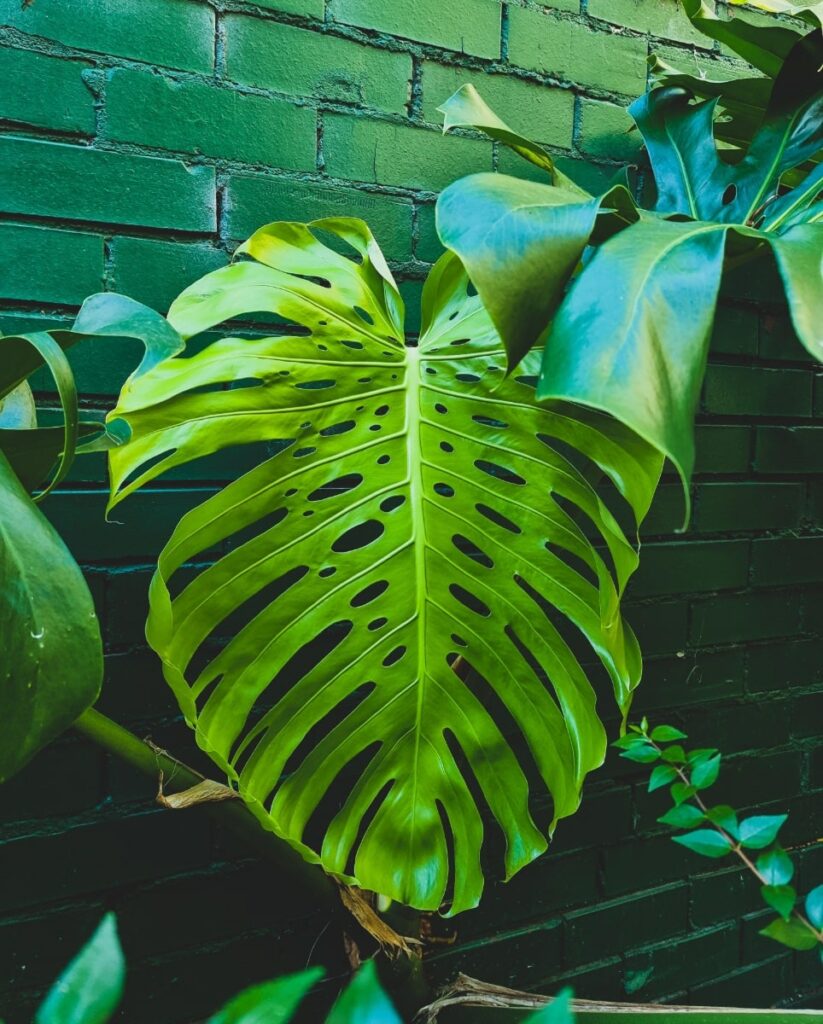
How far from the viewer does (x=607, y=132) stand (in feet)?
4.35

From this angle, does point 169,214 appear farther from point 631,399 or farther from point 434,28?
point 631,399

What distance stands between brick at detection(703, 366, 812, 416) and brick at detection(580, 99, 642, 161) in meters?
0.37

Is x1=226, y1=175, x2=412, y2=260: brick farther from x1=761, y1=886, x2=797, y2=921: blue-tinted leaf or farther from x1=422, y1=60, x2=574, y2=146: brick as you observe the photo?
x1=761, y1=886, x2=797, y2=921: blue-tinted leaf

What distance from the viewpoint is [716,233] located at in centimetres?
62

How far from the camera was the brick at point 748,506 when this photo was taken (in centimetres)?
143

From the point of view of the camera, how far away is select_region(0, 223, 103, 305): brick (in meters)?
0.98

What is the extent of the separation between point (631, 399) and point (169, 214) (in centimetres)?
77

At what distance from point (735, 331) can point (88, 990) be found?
139 centimetres

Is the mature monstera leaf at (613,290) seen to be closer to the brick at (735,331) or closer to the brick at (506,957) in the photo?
the brick at (735,331)

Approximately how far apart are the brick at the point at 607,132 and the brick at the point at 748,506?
0.55 m

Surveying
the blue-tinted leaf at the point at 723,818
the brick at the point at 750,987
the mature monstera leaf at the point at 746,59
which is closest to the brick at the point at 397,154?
the mature monstera leaf at the point at 746,59

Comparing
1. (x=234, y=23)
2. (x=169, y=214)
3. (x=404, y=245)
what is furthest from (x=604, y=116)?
(x=169, y=214)

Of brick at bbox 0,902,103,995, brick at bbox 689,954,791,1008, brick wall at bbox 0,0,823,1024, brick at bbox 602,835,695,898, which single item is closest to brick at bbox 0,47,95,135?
brick wall at bbox 0,0,823,1024

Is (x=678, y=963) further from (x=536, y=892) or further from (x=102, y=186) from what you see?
(x=102, y=186)
